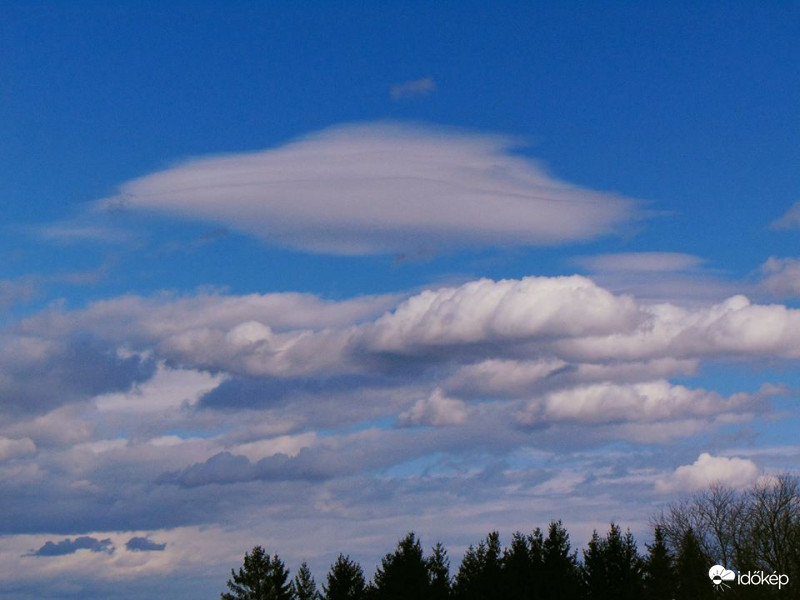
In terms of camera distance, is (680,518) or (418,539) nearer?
(418,539)

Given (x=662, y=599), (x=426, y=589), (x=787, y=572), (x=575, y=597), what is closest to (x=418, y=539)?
(x=426, y=589)

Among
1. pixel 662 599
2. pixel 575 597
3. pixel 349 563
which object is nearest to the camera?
pixel 575 597

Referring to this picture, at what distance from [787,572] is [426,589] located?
31.1 meters

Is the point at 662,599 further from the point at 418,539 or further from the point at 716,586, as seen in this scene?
the point at 418,539

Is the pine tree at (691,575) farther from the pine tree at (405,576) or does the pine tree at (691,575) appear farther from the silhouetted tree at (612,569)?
the pine tree at (405,576)

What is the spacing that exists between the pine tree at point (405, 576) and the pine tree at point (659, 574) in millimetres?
19348

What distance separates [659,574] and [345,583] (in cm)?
2795

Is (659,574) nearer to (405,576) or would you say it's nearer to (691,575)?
(691,575)

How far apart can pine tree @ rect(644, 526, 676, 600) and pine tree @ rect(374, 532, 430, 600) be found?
63.5 ft

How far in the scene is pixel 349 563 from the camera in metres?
100

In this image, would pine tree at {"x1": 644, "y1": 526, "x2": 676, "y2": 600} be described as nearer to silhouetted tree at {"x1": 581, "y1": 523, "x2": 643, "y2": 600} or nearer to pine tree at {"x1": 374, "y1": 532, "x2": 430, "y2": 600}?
silhouetted tree at {"x1": 581, "y1": 523, "x2": 643, "y2": 600}

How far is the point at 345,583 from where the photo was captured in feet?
324

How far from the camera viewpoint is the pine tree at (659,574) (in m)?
93.9

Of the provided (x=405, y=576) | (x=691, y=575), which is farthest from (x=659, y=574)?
(x=405, y=576)
